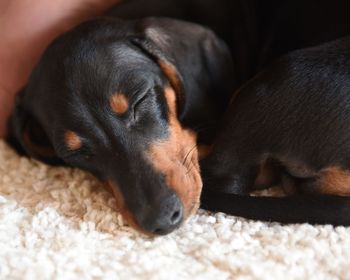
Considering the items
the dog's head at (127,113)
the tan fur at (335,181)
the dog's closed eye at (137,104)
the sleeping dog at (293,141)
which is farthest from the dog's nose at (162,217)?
the tan fur at (335,181)

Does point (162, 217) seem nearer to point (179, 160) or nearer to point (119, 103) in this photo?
point (179, 160)

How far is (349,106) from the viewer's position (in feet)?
5.82

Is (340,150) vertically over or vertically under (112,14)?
under

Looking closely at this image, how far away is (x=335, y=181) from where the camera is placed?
6.07 ft

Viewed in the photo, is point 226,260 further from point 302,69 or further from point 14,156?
point 14,156

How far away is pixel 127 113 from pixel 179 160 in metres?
0.25

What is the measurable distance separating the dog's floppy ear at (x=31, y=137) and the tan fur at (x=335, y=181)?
1107 millimetres

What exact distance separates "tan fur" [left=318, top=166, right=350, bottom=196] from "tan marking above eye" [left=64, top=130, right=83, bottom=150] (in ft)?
2.78

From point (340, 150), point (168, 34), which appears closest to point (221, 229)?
point (340, 150)

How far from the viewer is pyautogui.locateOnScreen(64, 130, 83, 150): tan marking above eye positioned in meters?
1.98

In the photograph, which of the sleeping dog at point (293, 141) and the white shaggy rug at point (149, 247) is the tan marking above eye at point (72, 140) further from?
the sleeping dog at point (293, 141)

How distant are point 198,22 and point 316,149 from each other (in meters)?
1.09

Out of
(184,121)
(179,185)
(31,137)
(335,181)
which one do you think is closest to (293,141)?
(335,181)

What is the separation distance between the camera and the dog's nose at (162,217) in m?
1.74
